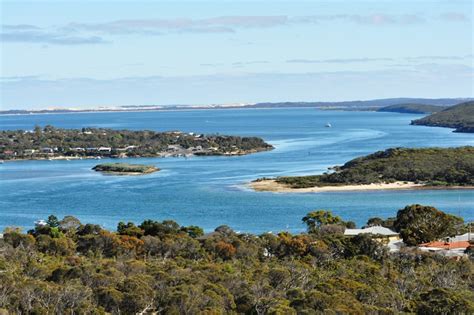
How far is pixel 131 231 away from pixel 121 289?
1541cm

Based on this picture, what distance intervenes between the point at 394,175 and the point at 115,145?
51.8 metres

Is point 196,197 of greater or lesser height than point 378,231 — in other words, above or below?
below

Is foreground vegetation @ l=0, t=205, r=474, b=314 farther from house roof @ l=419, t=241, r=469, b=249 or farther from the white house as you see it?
the white house

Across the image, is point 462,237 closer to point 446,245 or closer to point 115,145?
point 446,245

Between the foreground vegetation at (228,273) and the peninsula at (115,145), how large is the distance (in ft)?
244

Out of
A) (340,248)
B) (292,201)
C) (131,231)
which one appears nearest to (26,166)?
(292,201)

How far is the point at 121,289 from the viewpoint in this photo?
856 inches

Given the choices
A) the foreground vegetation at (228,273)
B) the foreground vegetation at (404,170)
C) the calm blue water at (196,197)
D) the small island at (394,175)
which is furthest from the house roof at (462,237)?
the foreground vegetation at (404,170)

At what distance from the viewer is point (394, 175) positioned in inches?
3061

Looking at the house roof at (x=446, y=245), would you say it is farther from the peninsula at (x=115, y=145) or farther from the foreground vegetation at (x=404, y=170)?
the peninsula at (x=115, y=145)

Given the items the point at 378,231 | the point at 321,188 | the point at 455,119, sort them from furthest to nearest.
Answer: the point at 455,119
the point at 321,188
the point at 378,231

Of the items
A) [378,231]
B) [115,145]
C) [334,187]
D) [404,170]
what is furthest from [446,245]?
[115,145]

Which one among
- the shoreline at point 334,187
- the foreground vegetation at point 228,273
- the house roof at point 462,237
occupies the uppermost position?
the foreground vegetation at point 228,273

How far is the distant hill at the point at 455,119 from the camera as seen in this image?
164 m
